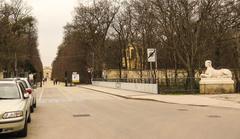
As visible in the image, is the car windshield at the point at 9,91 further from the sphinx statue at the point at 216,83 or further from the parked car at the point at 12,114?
the sphinx statue at the point at 216,83

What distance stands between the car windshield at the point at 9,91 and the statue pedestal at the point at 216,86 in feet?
74.8

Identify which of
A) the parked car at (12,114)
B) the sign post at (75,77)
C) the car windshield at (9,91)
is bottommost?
the parked car at (12,114)

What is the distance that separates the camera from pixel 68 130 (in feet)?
43.1

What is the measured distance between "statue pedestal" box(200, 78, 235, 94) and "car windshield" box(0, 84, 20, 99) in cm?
2280

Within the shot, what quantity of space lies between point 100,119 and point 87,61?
234 feet

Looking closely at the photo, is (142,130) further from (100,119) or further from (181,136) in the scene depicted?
(100,119)

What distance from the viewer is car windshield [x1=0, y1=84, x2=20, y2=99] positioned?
1281 centimetres

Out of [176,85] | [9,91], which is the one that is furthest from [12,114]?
[176,85]

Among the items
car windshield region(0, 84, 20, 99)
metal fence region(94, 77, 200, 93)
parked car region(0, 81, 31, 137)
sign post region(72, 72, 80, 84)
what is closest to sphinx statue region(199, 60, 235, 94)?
metal fence region(94, 77, 200, 93)

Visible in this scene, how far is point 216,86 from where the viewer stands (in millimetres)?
34094

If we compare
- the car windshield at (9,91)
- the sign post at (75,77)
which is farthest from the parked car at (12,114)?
the sign post at (75,77)

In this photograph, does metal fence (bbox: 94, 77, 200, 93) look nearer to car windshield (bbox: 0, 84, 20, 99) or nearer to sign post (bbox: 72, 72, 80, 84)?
car windshield (bbox: 0, 84, 20, 99)

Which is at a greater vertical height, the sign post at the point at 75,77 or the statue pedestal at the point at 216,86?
the sign post at the point at 75,77

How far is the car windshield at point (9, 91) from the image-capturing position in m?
12.8
